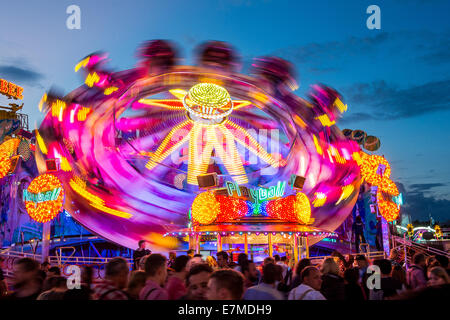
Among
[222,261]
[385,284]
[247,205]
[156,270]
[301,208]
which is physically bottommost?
[222,261]

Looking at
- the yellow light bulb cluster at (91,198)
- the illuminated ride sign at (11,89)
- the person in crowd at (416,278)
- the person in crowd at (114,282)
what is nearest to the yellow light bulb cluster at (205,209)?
the yellow light bulb cluster at (91,198)

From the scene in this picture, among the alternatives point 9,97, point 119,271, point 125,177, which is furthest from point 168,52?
point 9,97

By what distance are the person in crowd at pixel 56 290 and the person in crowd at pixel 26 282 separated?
17 cm

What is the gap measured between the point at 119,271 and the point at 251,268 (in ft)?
8.90

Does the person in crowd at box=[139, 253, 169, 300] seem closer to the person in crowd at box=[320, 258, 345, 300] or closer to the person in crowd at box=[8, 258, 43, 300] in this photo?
the person in crowd at box=[8, 258, 43, 300]

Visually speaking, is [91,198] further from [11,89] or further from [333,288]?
[11,89]

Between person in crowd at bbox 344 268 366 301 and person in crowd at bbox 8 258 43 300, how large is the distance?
350cm

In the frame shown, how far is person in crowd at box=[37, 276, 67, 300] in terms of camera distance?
3.51 metres

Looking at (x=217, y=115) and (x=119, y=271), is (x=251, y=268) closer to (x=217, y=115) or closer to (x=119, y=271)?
(x=119, y=271)

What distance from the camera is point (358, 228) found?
19.1 meters

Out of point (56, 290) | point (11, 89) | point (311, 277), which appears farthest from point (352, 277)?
point (11, 89)

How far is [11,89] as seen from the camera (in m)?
36.6

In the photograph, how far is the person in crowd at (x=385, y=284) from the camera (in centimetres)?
457

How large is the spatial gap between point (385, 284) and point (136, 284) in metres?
3.02
